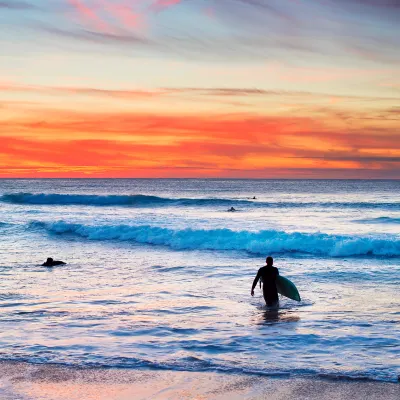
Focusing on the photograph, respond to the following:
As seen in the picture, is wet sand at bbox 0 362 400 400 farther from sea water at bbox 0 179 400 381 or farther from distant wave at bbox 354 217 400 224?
distant wave at bbox 354 217 400 224

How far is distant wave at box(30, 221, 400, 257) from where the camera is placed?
25422mm

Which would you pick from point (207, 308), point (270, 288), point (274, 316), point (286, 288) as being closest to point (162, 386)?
point (274, 316)

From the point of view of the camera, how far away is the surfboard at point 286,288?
14521mm

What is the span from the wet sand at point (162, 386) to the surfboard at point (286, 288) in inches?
241

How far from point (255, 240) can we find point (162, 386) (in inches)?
807

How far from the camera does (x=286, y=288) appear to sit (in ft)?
48.2

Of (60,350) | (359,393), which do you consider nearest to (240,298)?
(60,350)

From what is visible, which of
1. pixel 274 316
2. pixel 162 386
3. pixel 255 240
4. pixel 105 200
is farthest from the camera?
pixel 105 200

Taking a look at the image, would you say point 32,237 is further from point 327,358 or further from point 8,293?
point 327,358

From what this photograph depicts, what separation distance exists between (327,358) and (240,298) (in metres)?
5.51

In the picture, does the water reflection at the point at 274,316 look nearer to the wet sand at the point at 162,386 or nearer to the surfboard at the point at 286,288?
the surfboard at the point at 286,288

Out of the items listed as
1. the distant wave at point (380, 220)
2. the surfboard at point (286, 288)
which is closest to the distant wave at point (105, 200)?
the distant wave at point (380, 220)

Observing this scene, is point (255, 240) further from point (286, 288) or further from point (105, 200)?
point (105, 200)

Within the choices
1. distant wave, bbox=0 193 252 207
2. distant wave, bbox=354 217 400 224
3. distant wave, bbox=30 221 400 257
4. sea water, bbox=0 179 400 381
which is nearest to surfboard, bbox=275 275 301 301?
sea water, bbox=0 179 400 381
